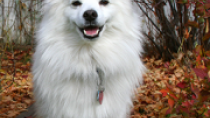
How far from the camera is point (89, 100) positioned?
2.11 m

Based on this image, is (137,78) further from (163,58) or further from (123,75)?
(163,58)

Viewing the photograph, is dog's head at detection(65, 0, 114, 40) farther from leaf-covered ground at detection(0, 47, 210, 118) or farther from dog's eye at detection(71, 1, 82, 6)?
leaf-covered ground at detection(0, 47, 210, 118)

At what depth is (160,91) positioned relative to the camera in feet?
7.03

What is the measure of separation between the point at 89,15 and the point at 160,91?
3.20 ft

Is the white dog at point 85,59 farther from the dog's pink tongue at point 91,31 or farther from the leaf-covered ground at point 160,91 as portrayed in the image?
the leaf-covered ground at point 160,91

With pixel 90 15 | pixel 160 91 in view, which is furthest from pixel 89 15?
pixel 160 91

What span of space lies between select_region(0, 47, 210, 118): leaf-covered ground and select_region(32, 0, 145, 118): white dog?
491mm

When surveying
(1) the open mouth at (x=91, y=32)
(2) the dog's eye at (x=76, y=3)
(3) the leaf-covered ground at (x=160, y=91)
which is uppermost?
(2) the dog's eye at (x=76, y=3)

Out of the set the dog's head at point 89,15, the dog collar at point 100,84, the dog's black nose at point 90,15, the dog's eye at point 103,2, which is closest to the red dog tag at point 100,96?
the dog collar at point 100,84

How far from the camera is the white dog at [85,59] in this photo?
82.9 inches

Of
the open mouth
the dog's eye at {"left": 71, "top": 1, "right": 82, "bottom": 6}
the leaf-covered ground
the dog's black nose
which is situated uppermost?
the dog's eye at {"left": 71, "top": 1, "right": 82, "bottom": 6}

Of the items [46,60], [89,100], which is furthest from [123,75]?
[46,60]

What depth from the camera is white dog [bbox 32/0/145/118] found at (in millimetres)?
2105

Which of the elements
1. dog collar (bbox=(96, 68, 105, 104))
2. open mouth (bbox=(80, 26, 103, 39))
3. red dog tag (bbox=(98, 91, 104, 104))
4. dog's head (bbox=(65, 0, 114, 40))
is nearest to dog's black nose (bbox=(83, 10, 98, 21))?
dog's head (bbox=(65, 0, 114, 40))
